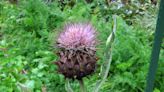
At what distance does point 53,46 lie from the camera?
1.64 metres

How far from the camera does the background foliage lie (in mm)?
2848

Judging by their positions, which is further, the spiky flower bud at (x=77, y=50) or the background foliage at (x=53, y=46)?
the background foliage at (x=53, y=46)

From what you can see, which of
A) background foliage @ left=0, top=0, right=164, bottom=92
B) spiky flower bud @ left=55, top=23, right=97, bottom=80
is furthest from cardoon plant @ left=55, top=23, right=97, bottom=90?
background foliage @ left=0, top=0, right=164, bottom=92

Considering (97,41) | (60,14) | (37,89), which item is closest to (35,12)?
(60,14)

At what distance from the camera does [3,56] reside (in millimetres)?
3316

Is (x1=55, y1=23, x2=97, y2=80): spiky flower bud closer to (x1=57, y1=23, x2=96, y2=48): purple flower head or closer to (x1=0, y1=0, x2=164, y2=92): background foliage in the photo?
(x1=57, y1=23, x2=96, y2=48): purple flower head

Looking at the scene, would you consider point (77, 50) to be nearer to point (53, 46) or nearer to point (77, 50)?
point (77, 50)

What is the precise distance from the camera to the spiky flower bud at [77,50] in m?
1.60

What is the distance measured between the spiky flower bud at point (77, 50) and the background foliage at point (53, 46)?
0.21 m

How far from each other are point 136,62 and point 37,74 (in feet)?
2.47

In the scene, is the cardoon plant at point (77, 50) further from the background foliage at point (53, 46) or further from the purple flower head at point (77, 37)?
the background foliage at point (53, 46)

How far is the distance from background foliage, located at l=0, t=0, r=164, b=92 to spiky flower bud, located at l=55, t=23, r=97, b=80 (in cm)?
21

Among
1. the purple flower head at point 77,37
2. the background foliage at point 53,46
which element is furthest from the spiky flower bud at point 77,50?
the background foliage at point 53,46

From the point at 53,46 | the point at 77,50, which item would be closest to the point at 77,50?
the point at 77,50
